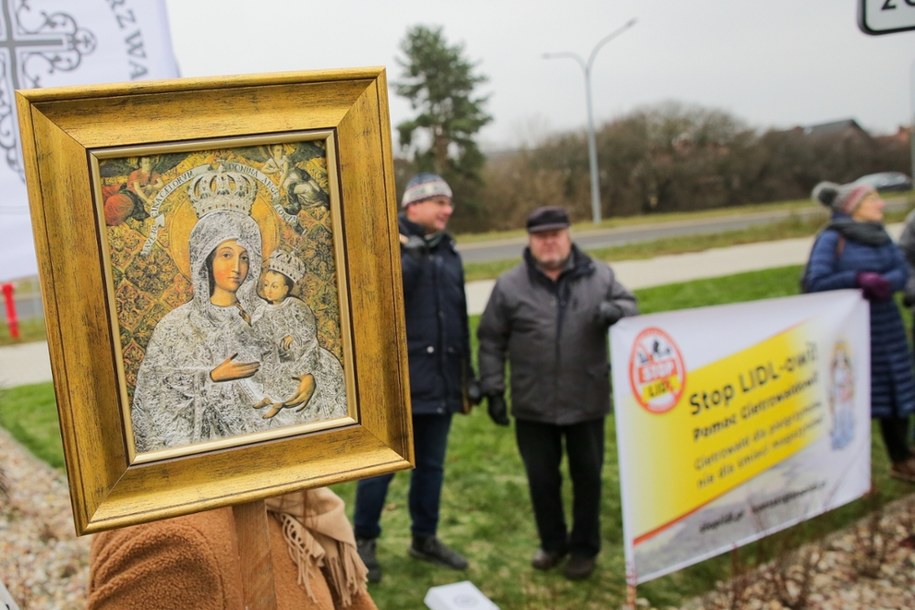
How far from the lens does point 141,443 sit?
124cm

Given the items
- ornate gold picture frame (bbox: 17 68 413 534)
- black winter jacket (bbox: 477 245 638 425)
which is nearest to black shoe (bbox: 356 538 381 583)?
black winter jacket (bbox: 477 245 638 425)

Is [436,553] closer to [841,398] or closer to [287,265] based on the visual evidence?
[841,398]

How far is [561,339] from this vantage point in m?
3.88

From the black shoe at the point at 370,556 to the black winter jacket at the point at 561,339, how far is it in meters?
1.00

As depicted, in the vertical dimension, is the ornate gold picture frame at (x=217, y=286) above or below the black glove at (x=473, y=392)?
above

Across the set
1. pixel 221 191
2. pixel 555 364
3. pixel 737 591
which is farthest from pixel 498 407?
pixel 221 191

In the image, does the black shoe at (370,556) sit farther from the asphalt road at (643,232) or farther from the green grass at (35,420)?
the asphalt road at (643,232)

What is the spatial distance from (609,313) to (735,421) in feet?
2.61

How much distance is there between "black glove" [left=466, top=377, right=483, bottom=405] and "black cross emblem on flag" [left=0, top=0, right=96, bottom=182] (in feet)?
7.28

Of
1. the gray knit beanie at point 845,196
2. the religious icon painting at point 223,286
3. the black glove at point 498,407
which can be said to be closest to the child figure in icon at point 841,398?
the gray knit beanie at point 845,196

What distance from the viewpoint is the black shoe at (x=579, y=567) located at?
3.96 m

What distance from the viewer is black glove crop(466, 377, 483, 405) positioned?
13.5ft

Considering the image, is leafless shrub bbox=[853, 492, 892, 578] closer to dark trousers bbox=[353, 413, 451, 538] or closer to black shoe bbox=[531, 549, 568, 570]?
black shoe bbox=[531, 549, 568, 570]

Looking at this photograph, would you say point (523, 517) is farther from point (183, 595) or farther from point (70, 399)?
point (70, 399)
